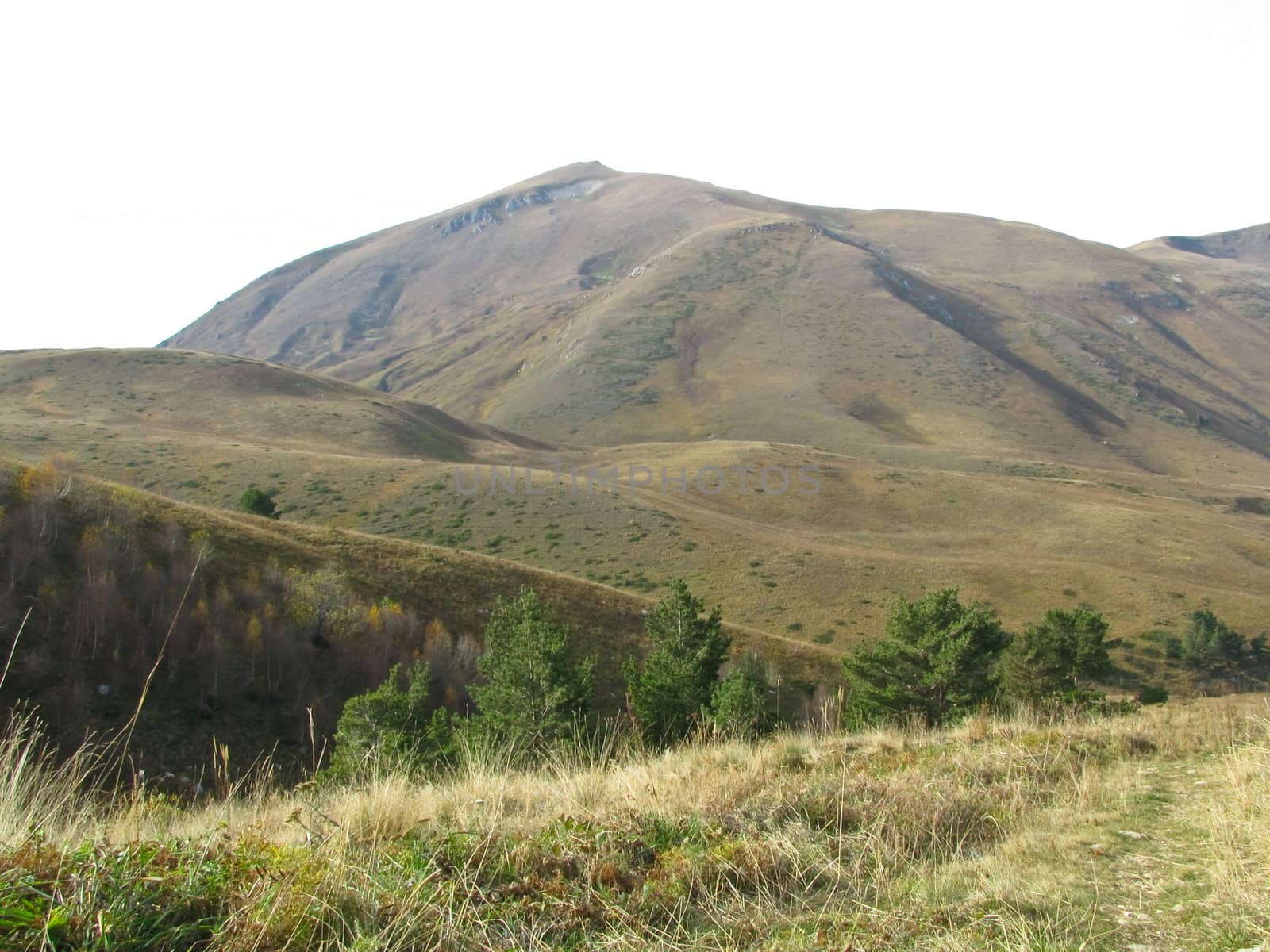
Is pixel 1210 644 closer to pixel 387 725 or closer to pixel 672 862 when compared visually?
pixel 387 725

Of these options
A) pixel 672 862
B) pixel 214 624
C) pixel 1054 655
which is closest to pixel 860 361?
pixel 1054 655

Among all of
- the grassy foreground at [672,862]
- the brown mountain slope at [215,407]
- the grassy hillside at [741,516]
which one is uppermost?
the brown mountain slope at [215,407]

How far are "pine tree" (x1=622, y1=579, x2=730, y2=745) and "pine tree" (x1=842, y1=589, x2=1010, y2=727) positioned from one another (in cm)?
368

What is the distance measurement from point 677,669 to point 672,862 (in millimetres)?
14688

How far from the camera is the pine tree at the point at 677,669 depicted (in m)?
16.7

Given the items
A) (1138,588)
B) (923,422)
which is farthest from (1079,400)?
(1138,588)

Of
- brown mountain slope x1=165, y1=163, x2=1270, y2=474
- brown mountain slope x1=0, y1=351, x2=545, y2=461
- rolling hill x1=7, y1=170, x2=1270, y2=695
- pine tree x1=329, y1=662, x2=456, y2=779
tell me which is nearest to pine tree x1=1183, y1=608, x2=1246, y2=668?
rolling hill x1=7, y1=170, x2=1270, y2=695

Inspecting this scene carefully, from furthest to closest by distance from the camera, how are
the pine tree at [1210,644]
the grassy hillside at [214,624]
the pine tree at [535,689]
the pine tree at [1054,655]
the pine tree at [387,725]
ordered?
1. the pine tree at [1210,644]
2. the pine tree at [1054,655]
3. the grassy hillside at [214,624]
4. the pine tree at [535,689]
5. the pine tree at [387,725]

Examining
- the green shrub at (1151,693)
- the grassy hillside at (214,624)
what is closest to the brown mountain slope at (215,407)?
the grassy hillside at (214,624)

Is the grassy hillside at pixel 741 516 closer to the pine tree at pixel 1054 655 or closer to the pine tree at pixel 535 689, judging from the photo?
the pine tree at pixel 1054 655

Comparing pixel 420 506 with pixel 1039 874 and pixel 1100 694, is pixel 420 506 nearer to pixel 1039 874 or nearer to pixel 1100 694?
pixel 1100 694

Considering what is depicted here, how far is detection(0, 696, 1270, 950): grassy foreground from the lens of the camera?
9.86 feet

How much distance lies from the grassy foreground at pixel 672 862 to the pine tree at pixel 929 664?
12.3 meters

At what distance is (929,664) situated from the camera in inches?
760
